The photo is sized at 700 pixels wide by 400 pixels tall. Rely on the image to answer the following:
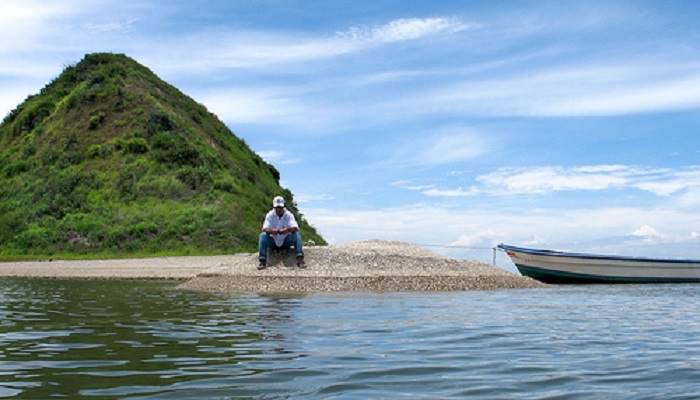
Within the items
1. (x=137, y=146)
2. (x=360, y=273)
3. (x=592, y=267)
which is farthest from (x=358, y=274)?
(x=137, y=146)

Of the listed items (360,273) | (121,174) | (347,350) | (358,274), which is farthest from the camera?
(121,174)

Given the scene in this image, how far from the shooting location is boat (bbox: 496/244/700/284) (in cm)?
2812

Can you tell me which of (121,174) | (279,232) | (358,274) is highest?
(121,174)

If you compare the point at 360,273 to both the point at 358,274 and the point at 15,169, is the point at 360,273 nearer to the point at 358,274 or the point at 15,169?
the point at 358,274

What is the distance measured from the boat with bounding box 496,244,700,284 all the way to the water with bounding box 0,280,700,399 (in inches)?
→ 526

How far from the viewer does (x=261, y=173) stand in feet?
225

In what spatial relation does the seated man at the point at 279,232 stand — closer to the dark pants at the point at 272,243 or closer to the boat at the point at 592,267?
the dark pants at the point at 272,243

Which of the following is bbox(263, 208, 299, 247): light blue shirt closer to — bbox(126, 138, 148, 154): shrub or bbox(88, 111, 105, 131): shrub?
bbox(126, 138, 148, 154): shrub

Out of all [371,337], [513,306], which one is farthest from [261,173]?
[371,337]

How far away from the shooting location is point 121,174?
5072 cm

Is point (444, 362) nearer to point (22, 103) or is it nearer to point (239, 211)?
point (239, 211)

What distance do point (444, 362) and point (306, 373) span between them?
158cm

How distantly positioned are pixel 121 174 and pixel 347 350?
4597 cm

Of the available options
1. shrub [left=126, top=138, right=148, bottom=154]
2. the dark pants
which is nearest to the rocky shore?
the dark pants
